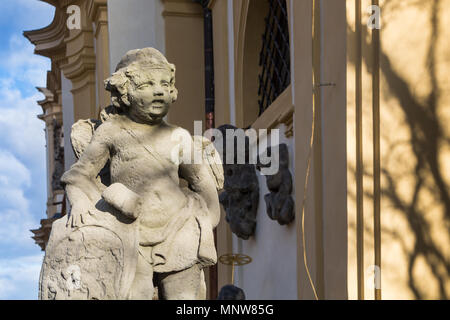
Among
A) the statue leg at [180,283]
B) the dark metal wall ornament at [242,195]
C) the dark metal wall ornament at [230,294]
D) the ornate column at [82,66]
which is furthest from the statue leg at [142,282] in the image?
the ornate column at [82,66]

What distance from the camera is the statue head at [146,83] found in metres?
5.48

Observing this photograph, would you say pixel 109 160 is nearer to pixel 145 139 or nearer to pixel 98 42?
pixel 145 139

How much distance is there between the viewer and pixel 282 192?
9938mm

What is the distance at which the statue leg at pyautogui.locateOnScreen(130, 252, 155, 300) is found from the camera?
5.16 m

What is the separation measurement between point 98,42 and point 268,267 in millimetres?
8794

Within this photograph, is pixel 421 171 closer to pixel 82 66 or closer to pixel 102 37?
pixel 102 37

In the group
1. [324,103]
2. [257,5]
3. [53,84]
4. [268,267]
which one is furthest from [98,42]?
[53,84]

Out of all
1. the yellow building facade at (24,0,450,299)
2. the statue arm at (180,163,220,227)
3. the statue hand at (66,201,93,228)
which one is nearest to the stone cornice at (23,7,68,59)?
the yellow building facade at (24,0,450,299)

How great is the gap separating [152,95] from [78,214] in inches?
32.5

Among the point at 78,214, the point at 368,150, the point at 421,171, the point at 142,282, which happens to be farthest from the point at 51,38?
the point at 142,282

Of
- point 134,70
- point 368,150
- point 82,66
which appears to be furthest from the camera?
point 82,66

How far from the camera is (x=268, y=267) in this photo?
10742 mm

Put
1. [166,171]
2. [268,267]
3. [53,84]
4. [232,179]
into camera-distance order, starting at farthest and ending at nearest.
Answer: [53,84] → [232,179] → [268,267] → [166,171]
